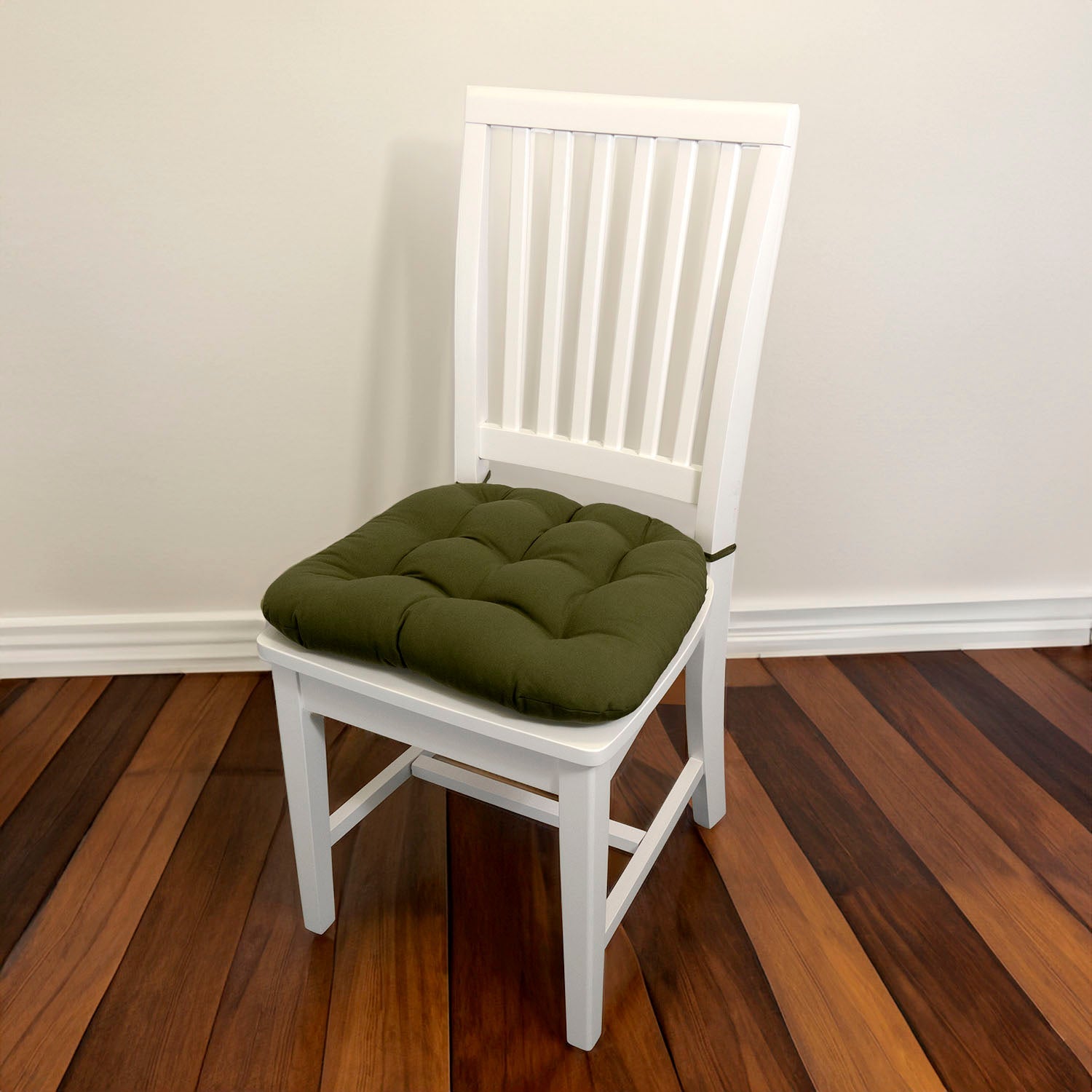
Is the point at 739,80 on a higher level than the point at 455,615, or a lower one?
higher

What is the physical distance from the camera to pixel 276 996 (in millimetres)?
1062

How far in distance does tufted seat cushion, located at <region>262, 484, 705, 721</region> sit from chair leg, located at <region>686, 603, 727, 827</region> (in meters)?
0.15

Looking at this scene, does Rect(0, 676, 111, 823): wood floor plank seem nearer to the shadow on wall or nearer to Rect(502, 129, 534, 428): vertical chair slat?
the shadow on wall

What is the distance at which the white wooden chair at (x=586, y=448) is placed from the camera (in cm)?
91

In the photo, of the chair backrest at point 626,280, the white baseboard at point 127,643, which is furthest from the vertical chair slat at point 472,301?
the white baseboard at point 127,643

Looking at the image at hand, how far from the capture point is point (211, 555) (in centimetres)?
167

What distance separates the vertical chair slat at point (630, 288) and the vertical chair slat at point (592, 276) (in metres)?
0.03

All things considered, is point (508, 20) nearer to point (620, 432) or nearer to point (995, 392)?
point (620, 432)

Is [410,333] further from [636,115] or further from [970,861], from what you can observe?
[970,861]

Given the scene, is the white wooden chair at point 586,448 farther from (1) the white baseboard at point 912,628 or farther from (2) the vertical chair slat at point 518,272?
(1) the white baseboard at point 912,628

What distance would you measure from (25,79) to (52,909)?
3.95ft

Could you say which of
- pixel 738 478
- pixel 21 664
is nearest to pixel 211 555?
pixel 21 664

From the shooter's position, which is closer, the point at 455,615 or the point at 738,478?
the point at 455,615

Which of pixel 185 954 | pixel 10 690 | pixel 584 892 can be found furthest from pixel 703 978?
pixel 10 690
